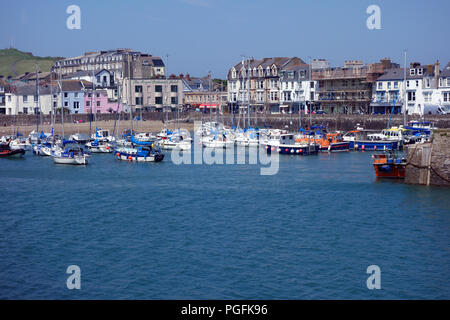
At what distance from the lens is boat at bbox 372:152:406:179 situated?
1912 inches

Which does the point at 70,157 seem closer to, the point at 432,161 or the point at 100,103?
the point at 432,161

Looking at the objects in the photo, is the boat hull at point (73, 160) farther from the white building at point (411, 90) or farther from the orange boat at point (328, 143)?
the white building at point (411, 90)

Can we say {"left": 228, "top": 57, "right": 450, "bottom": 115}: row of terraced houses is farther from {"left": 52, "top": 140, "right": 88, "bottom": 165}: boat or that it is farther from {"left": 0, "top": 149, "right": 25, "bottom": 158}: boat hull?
{"left": 0, "top": 149, "right": 25, "bottom": 158}: boat hull

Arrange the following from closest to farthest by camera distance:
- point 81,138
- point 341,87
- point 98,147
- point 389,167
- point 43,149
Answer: point 389,167 → point 43,149 → point 98,147 → point 81,138 → point 341,87

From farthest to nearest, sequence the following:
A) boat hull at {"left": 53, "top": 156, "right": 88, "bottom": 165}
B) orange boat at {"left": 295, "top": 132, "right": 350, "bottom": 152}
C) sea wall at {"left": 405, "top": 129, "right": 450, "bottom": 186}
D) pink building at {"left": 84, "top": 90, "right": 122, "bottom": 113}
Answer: pink building at {"left": 84, "top": 90, "right": 122, "bottom": 113}
orange boat at {"left": 295, "top": 132, "right": 350, "bottom": 152}
boat hull at {"left": 53, "top": 156, "right": 88, "bottom": 165}
sea wall at {"left": 405, "top": 129, "right": 450, "bottom": 186}

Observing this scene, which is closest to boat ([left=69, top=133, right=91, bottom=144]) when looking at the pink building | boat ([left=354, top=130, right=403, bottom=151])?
the pink building

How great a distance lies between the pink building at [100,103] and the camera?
11812 centimetres

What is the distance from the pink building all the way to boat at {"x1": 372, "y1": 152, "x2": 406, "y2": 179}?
76986 mm

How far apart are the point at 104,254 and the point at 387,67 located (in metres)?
81.6

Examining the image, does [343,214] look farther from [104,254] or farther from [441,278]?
[104,254]

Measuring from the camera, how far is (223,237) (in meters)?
32.6

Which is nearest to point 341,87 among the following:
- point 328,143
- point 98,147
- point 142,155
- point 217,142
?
point 328,143

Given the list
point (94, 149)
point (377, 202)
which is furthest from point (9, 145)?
point (377, 202)

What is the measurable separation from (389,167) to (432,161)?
15.9 feet
